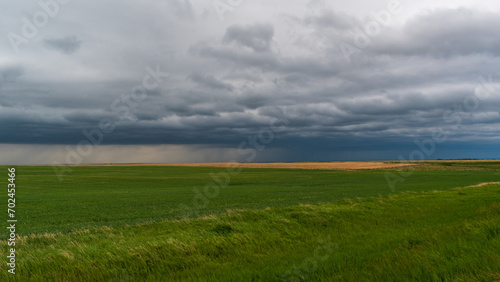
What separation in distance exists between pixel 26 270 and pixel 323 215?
17.0 meters

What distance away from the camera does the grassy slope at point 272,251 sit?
10172 millimetres

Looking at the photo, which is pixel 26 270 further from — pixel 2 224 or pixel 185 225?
pixel 2 224

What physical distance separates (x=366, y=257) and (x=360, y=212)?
1346 centimetres

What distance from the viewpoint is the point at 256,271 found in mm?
11453

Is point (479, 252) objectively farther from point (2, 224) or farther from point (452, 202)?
point (2, 224)

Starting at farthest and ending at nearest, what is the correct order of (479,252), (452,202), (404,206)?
(452,202)
(404,206)
(479,252)

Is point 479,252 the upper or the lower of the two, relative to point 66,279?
upper

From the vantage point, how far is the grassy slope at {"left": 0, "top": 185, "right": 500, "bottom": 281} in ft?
33.4

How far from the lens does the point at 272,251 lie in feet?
51.1

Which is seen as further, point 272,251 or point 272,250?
point 272,250

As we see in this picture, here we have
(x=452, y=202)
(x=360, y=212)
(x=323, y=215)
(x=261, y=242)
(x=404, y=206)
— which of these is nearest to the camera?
(x=261, y=242)

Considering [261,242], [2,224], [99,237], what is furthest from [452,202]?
[2,224]

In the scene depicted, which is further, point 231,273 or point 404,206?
point 404,206

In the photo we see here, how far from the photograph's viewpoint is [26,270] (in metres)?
12.6
